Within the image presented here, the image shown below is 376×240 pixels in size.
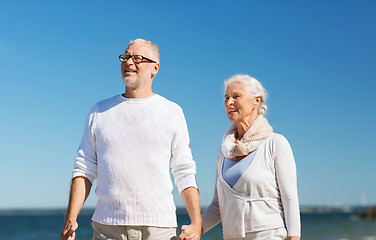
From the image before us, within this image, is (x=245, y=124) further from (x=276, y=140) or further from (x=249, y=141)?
(x=276, y=140)

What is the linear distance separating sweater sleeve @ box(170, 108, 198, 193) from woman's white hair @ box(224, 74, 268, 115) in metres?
0.68

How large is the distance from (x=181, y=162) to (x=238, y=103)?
704 millimetres

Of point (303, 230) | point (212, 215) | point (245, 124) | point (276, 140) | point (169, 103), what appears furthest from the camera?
point (303, 230)

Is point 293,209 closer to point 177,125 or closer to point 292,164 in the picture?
point 292,164

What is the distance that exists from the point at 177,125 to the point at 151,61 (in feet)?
1.55

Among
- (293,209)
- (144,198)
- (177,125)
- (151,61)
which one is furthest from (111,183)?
(293,209)

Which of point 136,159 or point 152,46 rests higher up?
point 152,46

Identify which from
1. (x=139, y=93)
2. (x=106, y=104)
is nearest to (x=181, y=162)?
(x=139, y=93)

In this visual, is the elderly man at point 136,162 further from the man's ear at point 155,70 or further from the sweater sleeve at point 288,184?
the sweater sleeve at point 288,184

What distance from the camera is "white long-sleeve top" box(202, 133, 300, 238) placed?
11.4 feet

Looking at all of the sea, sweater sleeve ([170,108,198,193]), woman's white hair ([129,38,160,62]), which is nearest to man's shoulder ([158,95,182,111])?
sweater sleeve ([170,108,198,193])

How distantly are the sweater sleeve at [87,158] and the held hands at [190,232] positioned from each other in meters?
0.70

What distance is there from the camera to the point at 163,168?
10.4ft

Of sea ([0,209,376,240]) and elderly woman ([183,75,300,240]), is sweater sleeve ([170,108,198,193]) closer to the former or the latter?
elderly woman ([183,75,300,240])
